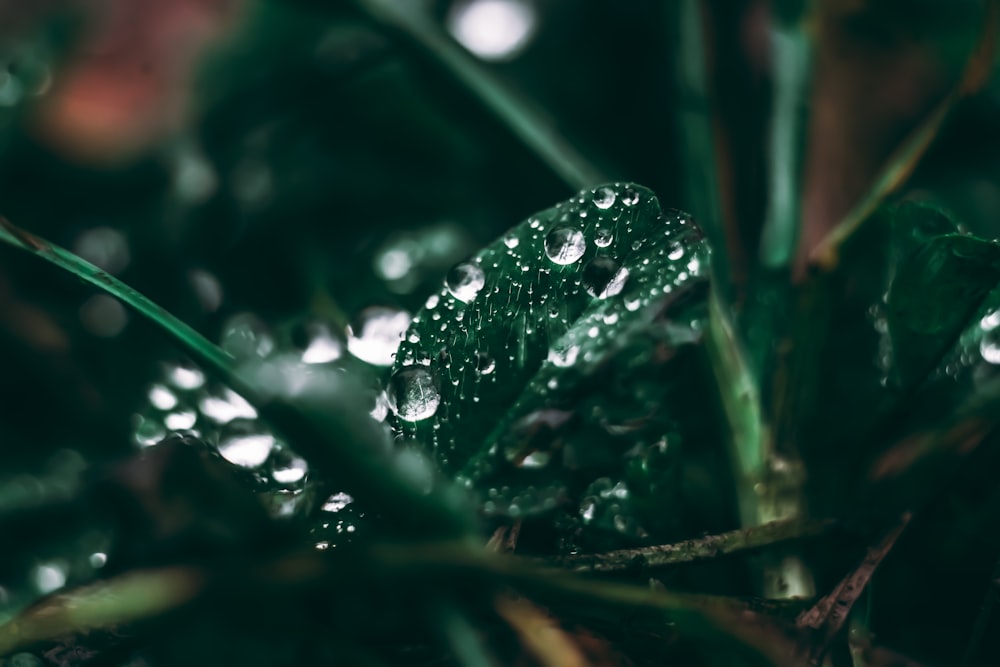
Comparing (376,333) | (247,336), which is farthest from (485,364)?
(247,336)

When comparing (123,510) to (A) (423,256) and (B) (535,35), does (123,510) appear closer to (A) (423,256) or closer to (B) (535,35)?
(A) (423,256)

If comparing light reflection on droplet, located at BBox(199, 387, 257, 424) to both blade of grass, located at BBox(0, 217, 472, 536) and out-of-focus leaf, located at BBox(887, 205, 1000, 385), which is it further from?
out-of-focus leaf, located at BBox(887, 205, 1000, 385)

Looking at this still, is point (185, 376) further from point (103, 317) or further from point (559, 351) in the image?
point (559, 351)

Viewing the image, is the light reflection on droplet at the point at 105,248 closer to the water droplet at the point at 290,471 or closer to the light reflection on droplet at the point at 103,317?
the light reflection on droplet at the point at 103,317

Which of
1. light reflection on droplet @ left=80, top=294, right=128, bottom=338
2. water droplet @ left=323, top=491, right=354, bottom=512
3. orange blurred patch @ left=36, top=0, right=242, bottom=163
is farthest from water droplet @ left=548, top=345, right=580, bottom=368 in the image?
orange blurred patch @ left=36, top=0, right=242, bottom=163

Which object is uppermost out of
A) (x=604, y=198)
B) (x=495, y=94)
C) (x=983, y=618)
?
(x=495, y=94)
